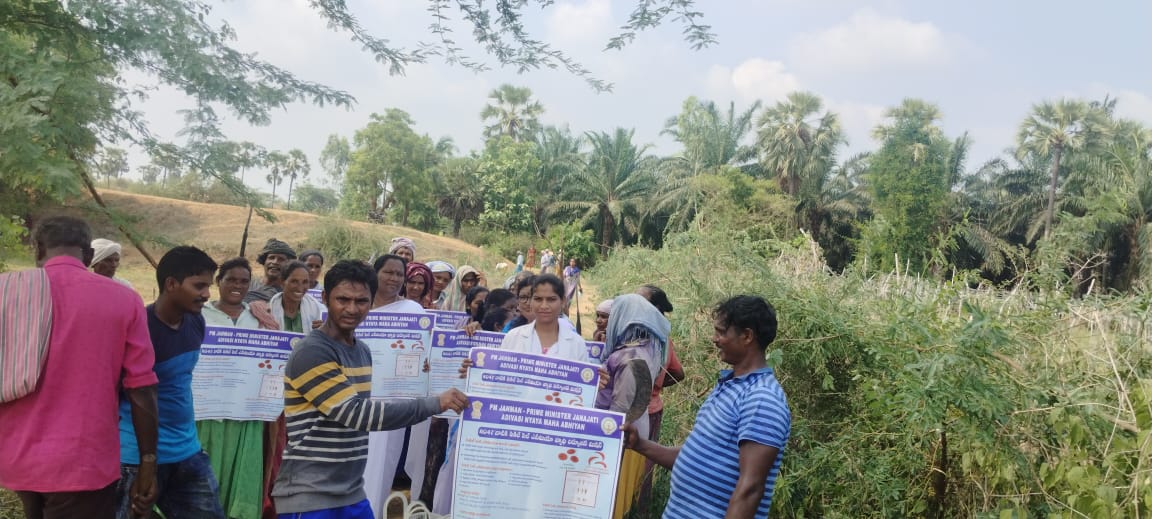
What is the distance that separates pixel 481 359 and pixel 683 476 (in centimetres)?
134

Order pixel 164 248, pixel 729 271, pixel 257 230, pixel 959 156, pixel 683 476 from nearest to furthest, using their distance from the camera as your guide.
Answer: pixel 683 476, pixel 164 248, pixel 729 271, pixel 257 230, pixel 959 156

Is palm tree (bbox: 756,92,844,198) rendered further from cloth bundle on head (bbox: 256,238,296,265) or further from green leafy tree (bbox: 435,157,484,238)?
cloth bundle on head (bbox: 256,238,296,265)

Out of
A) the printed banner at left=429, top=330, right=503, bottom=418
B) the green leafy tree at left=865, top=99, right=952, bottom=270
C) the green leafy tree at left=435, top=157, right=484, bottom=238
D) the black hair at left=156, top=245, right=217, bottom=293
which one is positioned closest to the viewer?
the black hair at left=156, top=245, right=217, bottom=293

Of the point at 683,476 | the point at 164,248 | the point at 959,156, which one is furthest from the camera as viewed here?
the point at 959,156

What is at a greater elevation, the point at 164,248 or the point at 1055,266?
→ the point at 1055,266

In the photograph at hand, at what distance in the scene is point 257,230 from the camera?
97.0ft

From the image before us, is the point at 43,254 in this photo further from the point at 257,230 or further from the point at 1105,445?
the point at 257,230

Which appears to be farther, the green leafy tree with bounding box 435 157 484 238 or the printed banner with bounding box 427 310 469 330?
the green leafy tree with bounding box 435 157 484 238

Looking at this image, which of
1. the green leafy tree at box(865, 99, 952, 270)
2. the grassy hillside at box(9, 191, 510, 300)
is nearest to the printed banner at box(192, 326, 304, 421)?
the grassy hillside at box(9, 191, 510, 300)

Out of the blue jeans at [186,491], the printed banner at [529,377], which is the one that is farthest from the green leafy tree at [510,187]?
the blue jeans at [186,491]

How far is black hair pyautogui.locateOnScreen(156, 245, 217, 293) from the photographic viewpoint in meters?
3.10

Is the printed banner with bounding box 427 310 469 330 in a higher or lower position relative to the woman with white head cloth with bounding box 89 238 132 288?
lower

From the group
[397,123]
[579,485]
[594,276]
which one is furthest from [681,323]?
[397,123]

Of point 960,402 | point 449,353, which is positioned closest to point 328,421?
point 449,353
